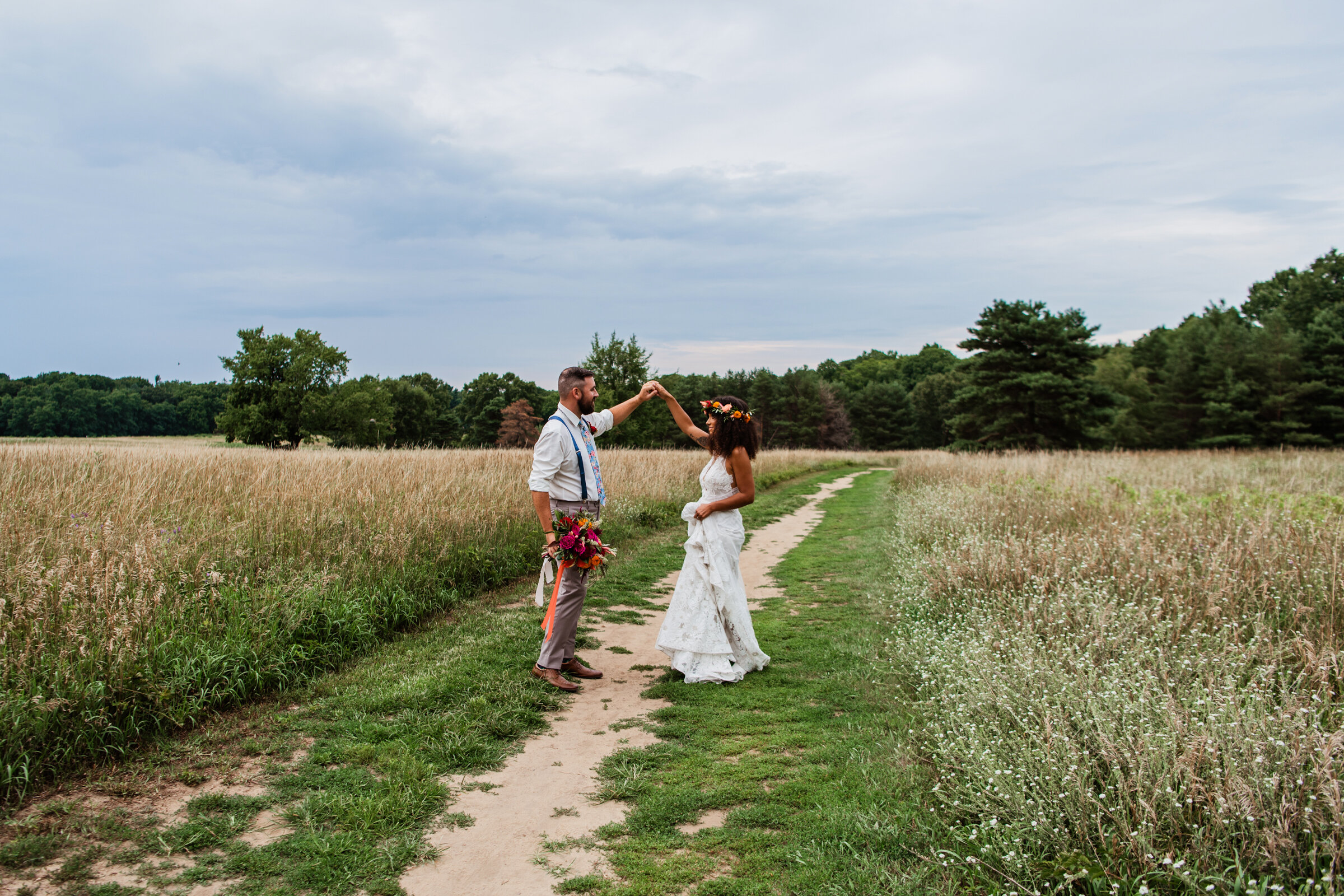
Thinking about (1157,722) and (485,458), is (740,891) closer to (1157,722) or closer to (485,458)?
(1157,722)

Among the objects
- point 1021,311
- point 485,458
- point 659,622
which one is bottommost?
point 659,622

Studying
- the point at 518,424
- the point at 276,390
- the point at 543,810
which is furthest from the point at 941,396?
the point at 543,810

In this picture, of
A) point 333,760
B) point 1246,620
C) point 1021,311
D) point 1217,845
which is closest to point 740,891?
point 1217,845

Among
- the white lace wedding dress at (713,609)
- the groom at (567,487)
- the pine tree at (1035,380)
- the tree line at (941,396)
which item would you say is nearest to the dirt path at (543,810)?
the groom at (567,487)

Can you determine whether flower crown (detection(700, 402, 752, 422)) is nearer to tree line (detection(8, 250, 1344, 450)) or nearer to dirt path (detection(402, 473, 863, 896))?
dirt path (detection(402, 473, 863, 896))

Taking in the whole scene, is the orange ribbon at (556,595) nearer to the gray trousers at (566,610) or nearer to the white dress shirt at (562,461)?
the gray trousers at (566,610)

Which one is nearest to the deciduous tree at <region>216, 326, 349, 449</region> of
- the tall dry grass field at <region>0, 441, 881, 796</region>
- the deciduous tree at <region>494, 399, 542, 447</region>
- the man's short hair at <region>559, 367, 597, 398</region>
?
the deciduous tree at <region>494, 399, 542, 447</region>

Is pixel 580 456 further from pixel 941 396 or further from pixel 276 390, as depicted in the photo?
pixel 941 396

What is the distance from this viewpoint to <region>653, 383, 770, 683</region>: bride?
5.62 m

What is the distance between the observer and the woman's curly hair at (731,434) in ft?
18.9

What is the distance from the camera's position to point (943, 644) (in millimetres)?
4891

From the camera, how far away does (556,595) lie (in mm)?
5434

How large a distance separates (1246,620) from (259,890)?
6.24 metres

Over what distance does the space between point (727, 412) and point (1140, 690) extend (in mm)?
3396
